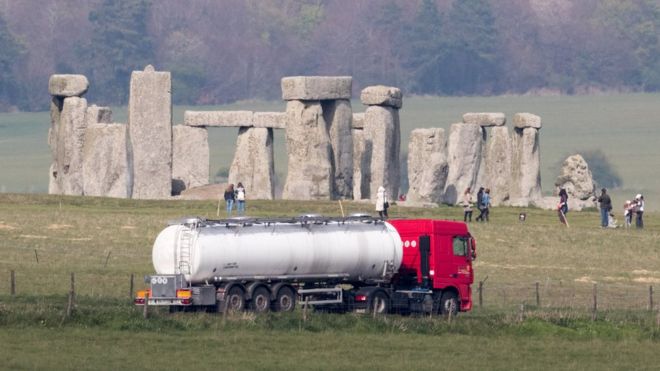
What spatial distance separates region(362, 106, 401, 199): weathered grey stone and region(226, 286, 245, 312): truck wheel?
3045 cm

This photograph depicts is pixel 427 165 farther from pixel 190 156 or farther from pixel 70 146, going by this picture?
pixel 70 146

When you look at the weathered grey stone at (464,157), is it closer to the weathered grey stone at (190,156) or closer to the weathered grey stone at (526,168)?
the weathered grey stone at (526,168)

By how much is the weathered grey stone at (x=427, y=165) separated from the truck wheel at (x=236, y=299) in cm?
2750

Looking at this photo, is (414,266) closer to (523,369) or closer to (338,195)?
(523,369)

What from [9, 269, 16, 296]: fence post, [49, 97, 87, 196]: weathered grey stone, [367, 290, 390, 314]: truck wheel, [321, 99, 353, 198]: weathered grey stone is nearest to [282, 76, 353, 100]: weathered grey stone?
[321, 99, 353, 198]: weathered grey stone

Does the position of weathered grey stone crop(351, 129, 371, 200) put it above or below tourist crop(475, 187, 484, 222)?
above

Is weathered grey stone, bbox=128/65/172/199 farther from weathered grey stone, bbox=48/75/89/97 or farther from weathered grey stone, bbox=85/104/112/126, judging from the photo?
weathered grey stone, bbox=48/75/89/97

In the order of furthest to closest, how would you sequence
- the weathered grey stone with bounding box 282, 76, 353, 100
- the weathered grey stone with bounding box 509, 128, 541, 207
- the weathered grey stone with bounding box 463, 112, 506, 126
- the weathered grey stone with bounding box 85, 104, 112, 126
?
the weathered grey stone with bounding box 463, 112, 506, 126
the weathered grey stone with bounding box 509, 128, 541, 207
the weathered grey stone with bounding box 85, 104, 112, 126
the weathered grey stone with bounding box 282, 76, 353, 100

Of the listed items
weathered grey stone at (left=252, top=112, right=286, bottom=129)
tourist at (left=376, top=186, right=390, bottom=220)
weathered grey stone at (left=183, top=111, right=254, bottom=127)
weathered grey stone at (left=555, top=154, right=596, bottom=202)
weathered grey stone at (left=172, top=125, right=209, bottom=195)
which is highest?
weathered grey stone at (left=183, top=111, right=254, bottom=127)

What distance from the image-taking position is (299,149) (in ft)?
213

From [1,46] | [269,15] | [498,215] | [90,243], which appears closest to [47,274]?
[90,243]

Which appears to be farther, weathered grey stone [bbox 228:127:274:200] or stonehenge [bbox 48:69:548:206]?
weathered grey stone [bbox 228:127:274:200]

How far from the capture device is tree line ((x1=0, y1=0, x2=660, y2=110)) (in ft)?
491

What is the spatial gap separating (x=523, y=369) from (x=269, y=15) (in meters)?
133
